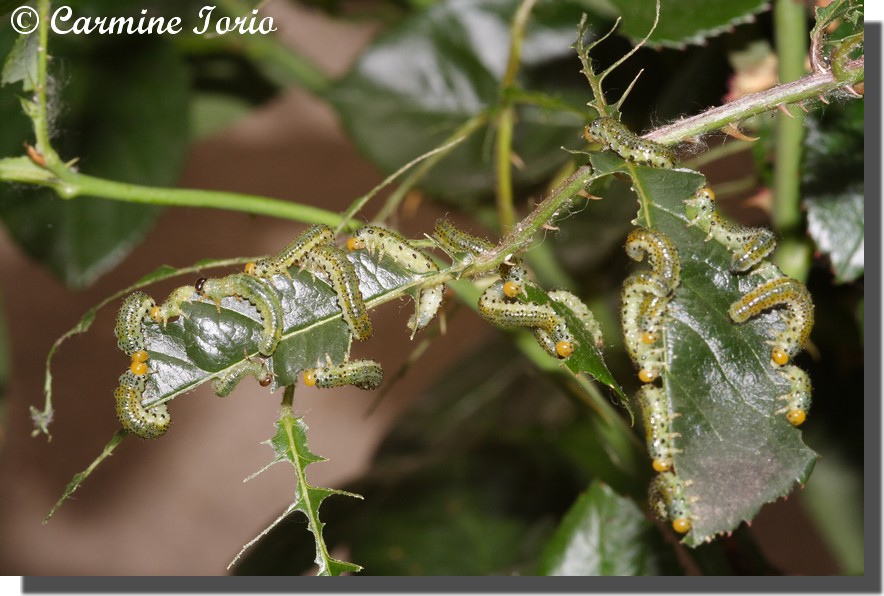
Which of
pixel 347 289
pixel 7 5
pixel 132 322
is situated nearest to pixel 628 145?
pixel 347 289

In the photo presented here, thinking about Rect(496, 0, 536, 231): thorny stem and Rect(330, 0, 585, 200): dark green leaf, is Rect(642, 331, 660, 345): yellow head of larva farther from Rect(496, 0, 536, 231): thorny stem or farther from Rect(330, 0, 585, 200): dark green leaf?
Rect(330, 0, 585, 200): dark green leaf

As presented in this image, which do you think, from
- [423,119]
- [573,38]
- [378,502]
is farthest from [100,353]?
[573,38]

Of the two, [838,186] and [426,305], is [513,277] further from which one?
[838,186]

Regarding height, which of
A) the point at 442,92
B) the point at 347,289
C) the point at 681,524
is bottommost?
the point at 681,524

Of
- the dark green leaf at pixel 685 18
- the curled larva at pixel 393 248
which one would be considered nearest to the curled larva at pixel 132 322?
the curled larva at pixel 393 248

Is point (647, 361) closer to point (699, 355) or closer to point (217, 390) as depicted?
point (699, 355)
